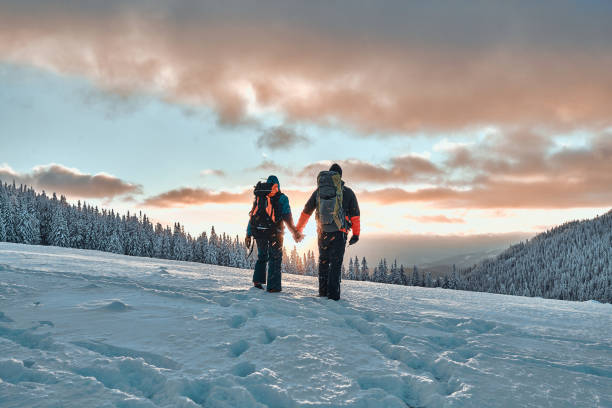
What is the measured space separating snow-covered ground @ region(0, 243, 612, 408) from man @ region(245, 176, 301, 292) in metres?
1.92

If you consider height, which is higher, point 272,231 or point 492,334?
point 272,231

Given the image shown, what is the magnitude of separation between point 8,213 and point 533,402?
122 meters

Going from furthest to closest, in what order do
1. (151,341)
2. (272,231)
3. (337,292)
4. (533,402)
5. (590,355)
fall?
(272,231) < (337,292) < (590,355) < (151,341) < (533,402)

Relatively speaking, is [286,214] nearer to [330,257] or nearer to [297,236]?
[297,236]

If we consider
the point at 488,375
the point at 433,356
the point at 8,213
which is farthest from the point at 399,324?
the point at 8,213

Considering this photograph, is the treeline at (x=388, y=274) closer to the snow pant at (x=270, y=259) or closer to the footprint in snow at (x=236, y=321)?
the snow pant at (x=270, y=259)

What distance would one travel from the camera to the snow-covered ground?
11.1 feet

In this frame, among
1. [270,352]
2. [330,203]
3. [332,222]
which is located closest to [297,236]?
[332,222]

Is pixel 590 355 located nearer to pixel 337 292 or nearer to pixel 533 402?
pixel 533 402

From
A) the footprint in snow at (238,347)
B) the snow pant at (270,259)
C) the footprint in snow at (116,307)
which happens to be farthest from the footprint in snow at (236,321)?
the snow pant at (270,259)

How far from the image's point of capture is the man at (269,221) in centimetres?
910

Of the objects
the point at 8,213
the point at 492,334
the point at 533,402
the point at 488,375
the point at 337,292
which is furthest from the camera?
the point at 8,213

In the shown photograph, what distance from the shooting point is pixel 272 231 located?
→ 358 inches

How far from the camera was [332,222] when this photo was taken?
8.63m
